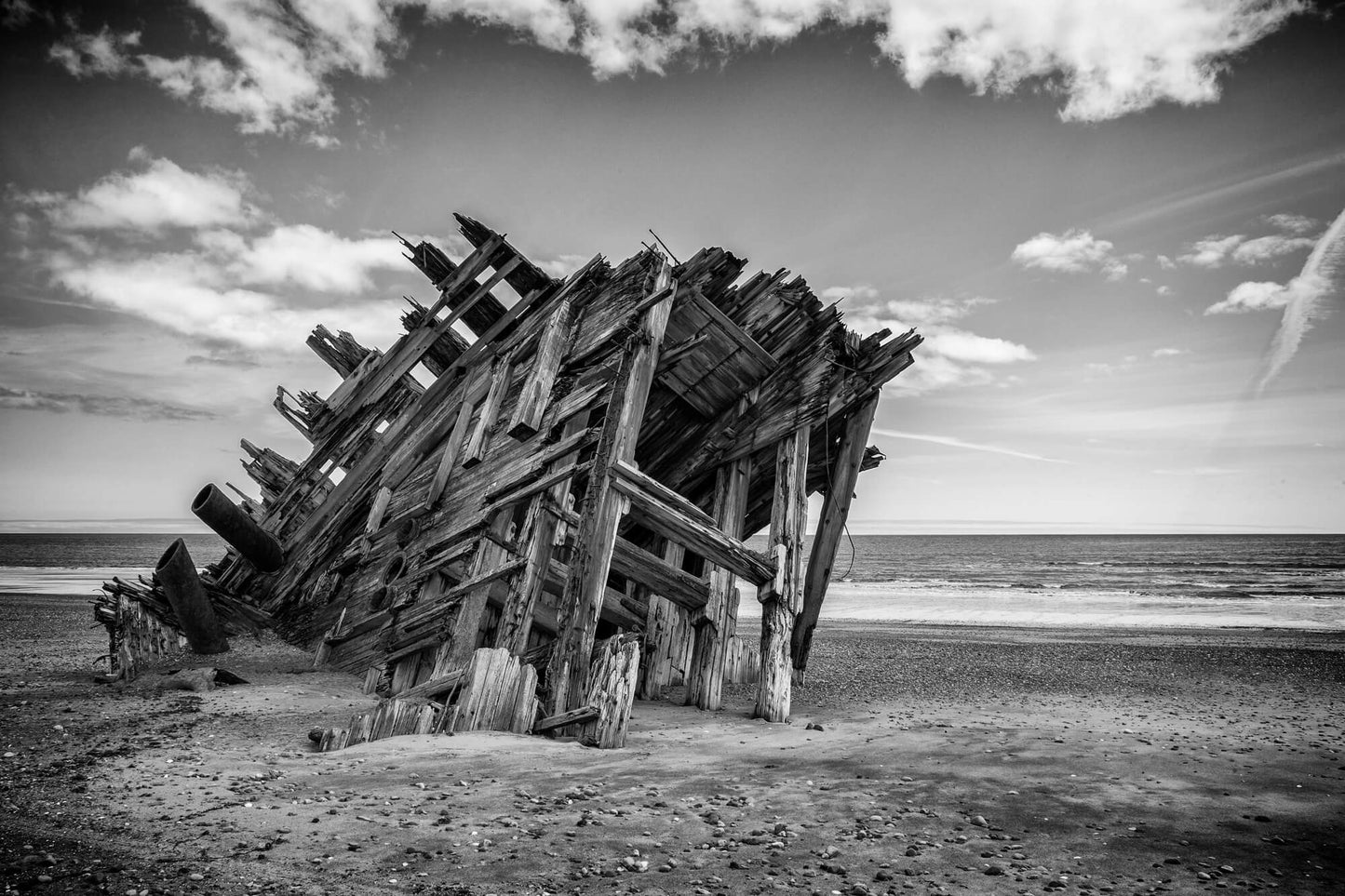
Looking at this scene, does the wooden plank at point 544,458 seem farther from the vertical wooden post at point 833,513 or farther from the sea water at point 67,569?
the sea water at point 67,569

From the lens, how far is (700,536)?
23.1 feet

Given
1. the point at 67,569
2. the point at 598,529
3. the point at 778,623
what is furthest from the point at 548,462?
the point at 67,569

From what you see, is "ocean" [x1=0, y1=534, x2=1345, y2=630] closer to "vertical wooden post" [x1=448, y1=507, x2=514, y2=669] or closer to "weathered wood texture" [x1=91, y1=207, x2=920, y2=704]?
"weathered wood texture" [x1=91, y1=207, x2=920, y2=704]

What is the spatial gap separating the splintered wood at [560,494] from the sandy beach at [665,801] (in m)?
0.64

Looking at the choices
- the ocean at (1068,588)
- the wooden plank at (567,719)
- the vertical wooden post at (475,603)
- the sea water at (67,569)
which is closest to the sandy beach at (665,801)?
the wooden plank at (567,719)

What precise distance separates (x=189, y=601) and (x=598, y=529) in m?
5.66

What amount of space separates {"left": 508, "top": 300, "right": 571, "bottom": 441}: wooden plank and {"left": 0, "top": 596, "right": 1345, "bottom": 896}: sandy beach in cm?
297

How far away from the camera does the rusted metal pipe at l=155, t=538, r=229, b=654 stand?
8.52 m

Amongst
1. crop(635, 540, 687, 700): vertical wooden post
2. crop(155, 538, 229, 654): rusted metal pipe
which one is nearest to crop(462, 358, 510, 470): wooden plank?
crop(635, 540, 687, 700): vertical wooden post

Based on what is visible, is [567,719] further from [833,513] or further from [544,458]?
[833,513]

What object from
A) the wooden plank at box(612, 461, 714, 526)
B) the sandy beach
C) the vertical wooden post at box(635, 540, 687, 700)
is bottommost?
the sandy beach

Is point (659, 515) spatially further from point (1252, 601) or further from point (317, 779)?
point (1252, 601)

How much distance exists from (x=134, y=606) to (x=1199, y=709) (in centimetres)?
1195

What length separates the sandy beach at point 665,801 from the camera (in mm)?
3387
